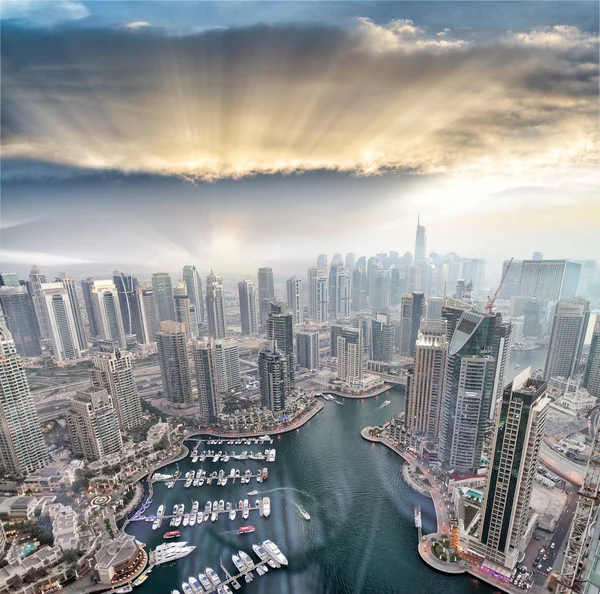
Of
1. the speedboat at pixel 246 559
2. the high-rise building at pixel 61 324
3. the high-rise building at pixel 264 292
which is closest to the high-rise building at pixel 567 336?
the speedboat at pixel 246 559

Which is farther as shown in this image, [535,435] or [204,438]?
[204,438]

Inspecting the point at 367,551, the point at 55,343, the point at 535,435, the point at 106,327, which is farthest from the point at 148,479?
the point at 106,327

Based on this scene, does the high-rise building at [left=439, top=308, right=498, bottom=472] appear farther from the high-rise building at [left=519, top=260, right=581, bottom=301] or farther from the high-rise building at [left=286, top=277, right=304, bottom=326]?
the high-rise building at [left=286, top=277, right=304, bottom=326]

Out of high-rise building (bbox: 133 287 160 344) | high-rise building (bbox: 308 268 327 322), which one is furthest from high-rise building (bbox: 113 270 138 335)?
high-rise building (bbox: 308 268 327 322)

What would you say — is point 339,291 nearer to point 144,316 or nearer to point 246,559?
point 144,316

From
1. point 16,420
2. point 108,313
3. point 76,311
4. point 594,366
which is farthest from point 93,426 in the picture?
point 594,366

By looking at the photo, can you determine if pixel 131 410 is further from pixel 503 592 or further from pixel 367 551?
pixel 503 592
